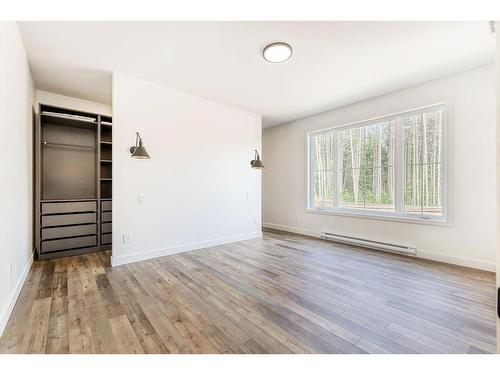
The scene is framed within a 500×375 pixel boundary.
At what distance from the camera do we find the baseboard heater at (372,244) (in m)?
3.52

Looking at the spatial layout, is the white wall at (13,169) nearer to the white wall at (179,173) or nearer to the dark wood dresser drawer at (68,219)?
the dark wood dresser drawer at (68,219)

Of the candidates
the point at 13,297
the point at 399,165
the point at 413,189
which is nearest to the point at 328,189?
the point at 399,165

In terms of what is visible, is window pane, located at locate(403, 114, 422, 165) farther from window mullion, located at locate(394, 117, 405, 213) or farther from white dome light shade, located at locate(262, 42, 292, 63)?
white dome light shade, located at locate(262, 42, 292, 63)

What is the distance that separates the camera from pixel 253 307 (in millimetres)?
2043

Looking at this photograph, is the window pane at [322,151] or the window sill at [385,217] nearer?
the window sill at [385,217]

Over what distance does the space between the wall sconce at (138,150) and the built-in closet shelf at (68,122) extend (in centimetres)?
108

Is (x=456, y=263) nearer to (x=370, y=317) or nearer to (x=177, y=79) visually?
(x=370, y=317)

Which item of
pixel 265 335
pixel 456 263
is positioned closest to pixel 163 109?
pixel 265 335

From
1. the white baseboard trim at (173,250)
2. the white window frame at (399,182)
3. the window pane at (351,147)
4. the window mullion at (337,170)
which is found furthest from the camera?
the window mullion at (337,170)

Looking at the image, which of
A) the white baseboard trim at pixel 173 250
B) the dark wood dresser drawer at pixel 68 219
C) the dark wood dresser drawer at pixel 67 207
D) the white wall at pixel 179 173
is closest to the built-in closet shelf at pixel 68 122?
the white wall at pixel 179 173

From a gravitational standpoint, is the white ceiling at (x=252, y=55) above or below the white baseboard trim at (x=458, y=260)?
above

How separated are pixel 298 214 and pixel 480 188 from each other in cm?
303

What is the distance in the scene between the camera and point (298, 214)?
5.27 meters

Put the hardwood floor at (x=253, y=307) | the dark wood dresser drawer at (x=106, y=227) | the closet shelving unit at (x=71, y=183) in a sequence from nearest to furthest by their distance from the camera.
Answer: the hardwood floor at (x=253, y=307), the closet shelving unit at (x=71, y=183), the dark wood dresser drawer at (x=106, y=227)
